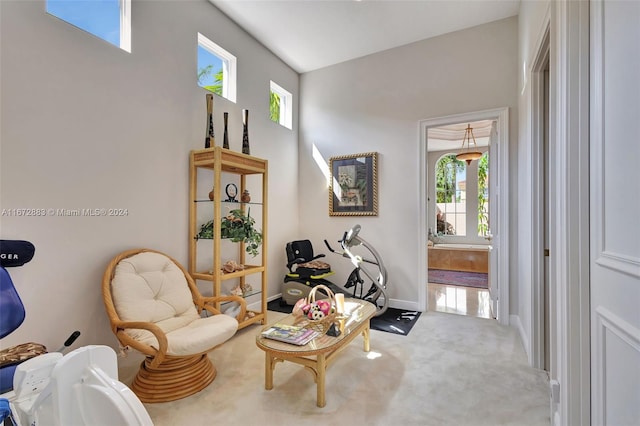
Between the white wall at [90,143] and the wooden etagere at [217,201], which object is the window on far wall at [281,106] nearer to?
the white wall at [90,143]

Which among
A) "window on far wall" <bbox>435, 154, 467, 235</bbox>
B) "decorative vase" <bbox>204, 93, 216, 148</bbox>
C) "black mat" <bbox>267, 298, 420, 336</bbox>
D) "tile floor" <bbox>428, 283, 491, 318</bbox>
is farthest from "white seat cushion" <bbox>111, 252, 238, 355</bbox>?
"window on far wall" <bbox>435, 154, 467, 235</bbox>

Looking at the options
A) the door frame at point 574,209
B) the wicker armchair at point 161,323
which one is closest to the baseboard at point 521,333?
the door frame at point 574,209

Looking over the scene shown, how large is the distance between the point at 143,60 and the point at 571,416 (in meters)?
3.68

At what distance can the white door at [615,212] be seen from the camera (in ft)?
3.26

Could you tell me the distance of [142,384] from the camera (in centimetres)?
202

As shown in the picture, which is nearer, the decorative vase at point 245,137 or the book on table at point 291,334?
the book on table at point 291,334

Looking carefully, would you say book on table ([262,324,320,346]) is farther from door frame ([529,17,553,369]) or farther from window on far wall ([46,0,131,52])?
window on far wall ([46,0,131,52])

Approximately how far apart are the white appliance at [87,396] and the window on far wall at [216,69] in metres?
3.13

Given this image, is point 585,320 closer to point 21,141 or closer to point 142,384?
point 142,384

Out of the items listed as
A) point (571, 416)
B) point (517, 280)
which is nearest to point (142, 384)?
point (571, 416)

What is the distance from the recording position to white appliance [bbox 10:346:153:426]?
0.53 m

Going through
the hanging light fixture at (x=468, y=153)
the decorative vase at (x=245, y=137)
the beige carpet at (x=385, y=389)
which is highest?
the hanging light fixture at (x=468, y=153)

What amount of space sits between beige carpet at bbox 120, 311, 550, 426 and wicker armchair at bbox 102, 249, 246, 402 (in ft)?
0.41

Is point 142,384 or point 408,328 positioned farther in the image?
point 408,328
